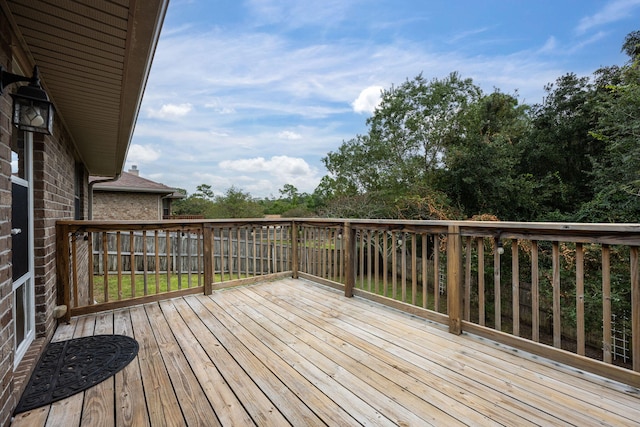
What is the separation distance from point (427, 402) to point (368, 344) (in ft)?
2.67

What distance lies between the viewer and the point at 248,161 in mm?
21016

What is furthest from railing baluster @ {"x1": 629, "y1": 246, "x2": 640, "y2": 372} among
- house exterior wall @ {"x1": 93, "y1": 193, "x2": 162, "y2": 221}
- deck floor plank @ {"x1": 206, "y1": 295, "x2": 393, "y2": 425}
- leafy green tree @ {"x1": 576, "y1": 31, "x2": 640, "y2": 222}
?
house exterior wall @ {"x1": 93, "y1": 193, "x2": 162, "y2": 221}

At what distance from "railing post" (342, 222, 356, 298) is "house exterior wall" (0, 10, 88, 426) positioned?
299 centimetres

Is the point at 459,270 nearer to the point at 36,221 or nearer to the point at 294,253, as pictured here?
the point at 294,253

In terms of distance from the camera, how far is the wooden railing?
2.06 meters

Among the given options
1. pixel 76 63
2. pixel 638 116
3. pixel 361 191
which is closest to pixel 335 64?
pixel 361 191

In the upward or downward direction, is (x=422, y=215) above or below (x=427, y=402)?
above

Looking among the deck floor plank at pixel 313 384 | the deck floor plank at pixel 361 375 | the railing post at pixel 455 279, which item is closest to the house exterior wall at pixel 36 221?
the deck floor plank at pixel 313 384

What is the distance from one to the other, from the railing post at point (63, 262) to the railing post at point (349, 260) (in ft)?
9.95

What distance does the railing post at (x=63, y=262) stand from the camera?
3021mm

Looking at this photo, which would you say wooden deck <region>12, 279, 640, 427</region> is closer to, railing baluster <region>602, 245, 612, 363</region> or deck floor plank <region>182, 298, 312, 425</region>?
deck floor plank <region>182, 298, 312, 425</region>

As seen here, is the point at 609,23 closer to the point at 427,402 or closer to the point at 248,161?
the point at 427,402

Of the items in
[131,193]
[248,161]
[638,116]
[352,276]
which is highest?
[248,161]

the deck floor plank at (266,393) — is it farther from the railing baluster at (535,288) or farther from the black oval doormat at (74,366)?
the railing baluster at (535,288)
